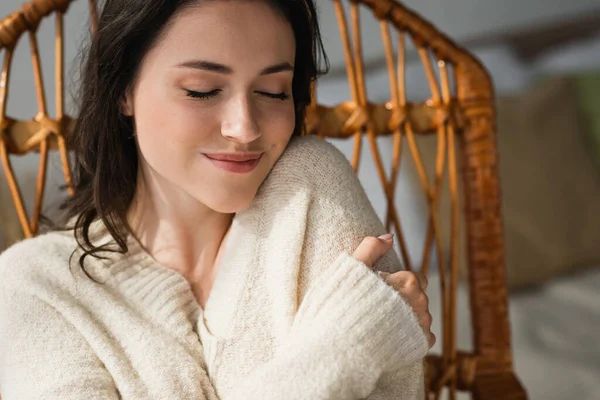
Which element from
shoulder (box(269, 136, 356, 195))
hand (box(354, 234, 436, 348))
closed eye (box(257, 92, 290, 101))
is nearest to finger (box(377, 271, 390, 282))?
hand (box(354, 234, 436, 348))

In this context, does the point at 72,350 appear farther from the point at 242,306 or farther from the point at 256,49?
the point at 256,49

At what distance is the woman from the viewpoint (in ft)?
2.65

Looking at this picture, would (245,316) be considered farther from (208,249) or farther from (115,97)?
(115,97)

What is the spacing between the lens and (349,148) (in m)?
1.86

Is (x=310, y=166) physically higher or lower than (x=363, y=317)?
higher

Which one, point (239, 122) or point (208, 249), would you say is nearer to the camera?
point (239, 122)

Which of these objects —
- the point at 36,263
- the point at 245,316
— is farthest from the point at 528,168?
the point at 36,263

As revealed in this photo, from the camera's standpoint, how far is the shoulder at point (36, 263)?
0.90 meters

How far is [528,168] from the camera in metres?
1.90

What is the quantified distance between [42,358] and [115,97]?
1.09ft

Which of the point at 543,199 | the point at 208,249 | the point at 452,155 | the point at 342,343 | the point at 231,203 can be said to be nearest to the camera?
the point at 342,343

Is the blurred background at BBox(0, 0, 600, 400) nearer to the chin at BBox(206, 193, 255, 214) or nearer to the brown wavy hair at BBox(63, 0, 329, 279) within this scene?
the brown wavy hair at BBox(63, 0, 329, 279)

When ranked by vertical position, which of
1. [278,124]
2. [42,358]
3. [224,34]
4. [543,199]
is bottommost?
[543,199]

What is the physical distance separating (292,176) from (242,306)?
0.18 meters
